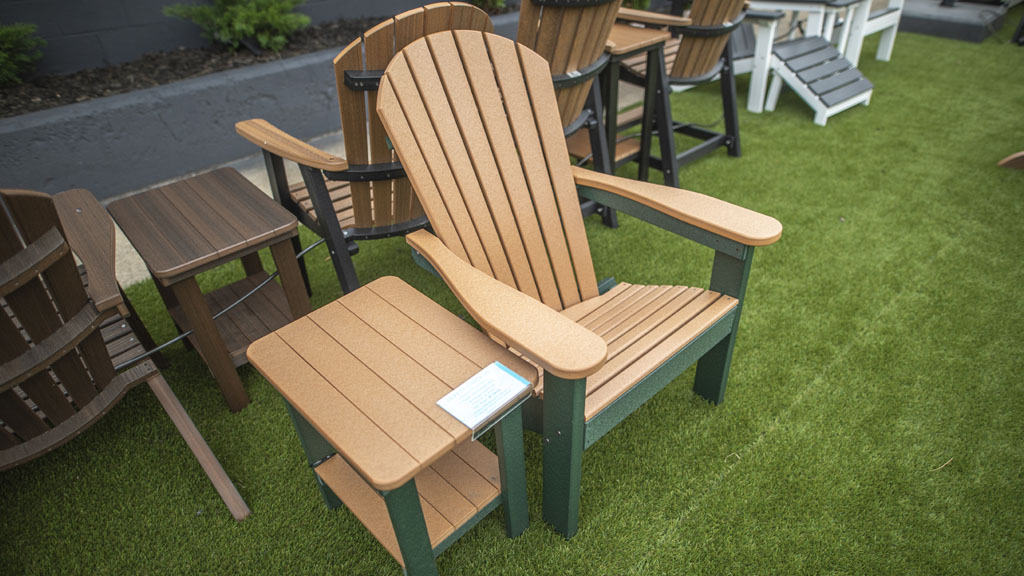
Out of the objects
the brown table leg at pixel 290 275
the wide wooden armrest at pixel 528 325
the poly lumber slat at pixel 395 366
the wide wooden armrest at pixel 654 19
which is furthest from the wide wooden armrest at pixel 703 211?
the wide wooden armrest at pixel 654 19

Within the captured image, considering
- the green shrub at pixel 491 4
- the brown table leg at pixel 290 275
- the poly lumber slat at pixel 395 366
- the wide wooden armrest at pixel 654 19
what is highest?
the wide wooden armrest at pixel 654 19

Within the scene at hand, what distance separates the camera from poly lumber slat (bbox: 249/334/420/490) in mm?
990

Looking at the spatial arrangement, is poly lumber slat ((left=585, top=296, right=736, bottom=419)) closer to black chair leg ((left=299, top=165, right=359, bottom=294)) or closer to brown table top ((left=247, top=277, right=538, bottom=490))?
brown table top ((left=247, top=277, right=538, bottom=490))

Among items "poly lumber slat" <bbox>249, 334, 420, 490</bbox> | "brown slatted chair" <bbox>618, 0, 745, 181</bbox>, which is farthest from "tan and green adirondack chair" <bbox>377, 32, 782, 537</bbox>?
"brown slatted chair" <bbox>618, 0, 745, 181</bbox>

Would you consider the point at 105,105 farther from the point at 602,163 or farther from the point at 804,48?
the point at 804,48

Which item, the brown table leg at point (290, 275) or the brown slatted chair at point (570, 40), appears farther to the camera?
the brown slatted chair at point (570, 40)

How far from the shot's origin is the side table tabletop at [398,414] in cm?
105

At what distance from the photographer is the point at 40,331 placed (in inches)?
51.3

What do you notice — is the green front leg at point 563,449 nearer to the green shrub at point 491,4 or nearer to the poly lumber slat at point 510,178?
the poly lumber slat at point 510,178

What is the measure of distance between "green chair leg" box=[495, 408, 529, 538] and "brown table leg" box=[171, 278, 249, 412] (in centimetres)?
101

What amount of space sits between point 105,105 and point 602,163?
2577 mm

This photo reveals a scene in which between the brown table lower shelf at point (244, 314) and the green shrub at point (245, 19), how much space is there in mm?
2160

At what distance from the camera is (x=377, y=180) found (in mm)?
1802

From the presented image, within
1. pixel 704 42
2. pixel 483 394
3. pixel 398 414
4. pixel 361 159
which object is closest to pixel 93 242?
pixel 361 159
